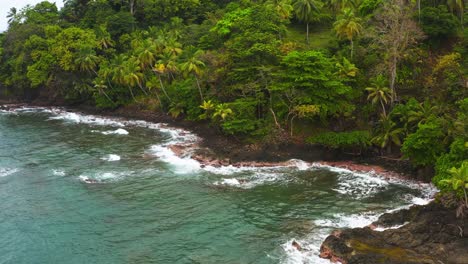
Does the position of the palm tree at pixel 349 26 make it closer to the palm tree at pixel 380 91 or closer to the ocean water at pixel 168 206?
the palm tree at pixel 380 91

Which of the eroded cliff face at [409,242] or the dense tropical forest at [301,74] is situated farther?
the dense tropical forest at [301,74]

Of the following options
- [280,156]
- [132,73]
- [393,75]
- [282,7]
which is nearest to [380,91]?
[393,75]

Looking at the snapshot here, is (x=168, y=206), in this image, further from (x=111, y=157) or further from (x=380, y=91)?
(x=380, y=91)

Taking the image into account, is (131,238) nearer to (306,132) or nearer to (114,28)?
(306,132)

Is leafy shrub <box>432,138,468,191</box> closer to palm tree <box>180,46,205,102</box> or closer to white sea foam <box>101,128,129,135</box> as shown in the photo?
palm tree <box>180,46,205,102</box>

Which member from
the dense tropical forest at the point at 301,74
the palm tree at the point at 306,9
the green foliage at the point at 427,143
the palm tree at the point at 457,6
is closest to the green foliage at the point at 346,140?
the dense tropical forest at the point at 301,74

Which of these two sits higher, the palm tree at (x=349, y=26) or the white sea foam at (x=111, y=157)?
the palm tree at (x=349, y=26)
